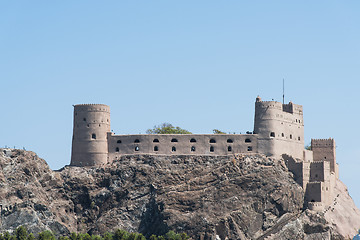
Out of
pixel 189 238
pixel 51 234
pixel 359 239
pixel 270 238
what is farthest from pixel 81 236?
pixel 359 239

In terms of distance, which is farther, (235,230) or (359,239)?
(235,230)

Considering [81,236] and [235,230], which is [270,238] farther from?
[81,236]

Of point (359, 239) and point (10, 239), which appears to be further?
point (10, 239)

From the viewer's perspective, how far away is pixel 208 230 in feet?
655

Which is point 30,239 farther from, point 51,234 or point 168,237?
point 168,237

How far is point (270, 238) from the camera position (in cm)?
19975

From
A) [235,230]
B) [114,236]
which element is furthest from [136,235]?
[235,230]

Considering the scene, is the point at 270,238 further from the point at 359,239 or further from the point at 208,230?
the point at 359,239

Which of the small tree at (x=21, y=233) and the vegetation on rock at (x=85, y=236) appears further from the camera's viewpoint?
the small tree at (x=21, y=233)

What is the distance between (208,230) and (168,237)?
7695 millimetres

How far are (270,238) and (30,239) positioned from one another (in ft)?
144

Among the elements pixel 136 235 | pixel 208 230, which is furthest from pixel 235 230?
pixel 136 235

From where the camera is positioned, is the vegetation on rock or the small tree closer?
the vegetation on rock

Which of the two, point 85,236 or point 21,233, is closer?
point 21,233
